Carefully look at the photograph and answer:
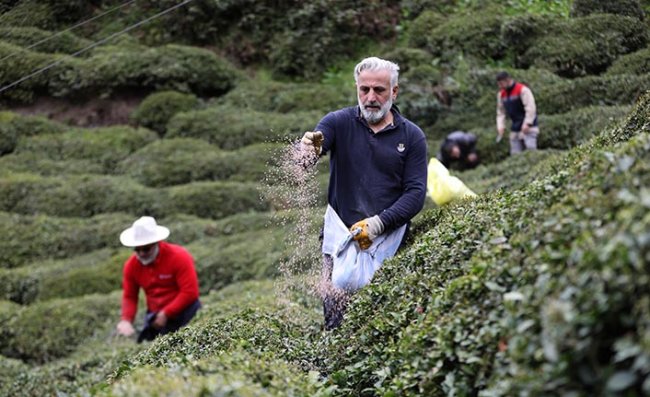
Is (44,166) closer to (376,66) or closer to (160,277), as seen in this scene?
(160,277)

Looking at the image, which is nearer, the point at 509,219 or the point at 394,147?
the point at 509,219

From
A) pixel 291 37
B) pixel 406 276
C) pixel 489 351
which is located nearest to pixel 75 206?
pixel 291 37

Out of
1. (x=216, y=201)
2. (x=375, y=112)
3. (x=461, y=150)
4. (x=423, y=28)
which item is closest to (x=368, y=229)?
(x=375, y=112)

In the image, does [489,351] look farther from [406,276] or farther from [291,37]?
[291,37]

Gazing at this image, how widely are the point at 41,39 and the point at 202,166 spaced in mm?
4757

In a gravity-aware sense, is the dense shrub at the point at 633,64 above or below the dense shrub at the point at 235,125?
above

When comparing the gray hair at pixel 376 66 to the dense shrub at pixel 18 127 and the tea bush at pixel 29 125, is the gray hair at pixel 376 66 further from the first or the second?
the tea bush at pixel 29 125

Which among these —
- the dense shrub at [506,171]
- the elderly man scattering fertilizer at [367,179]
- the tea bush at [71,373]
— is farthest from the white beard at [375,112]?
the dense shrub at [506,171]

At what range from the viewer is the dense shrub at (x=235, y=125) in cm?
2005

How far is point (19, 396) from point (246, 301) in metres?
2.64

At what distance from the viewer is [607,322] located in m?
2.83

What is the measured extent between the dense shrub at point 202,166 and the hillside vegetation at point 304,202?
0.15 ft

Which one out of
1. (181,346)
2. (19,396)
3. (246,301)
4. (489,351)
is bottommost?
(19,396)

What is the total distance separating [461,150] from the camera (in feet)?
56.8
